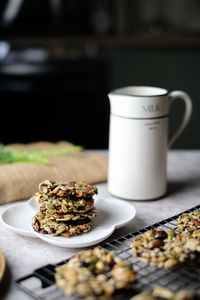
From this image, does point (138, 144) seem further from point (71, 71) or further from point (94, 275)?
point (71, 71)

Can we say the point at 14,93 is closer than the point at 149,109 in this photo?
No

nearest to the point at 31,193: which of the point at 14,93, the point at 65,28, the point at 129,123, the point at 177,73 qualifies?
the point at 129,123

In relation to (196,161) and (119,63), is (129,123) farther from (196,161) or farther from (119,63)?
(119,63)

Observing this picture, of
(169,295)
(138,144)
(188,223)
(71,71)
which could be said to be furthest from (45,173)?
(71,71)

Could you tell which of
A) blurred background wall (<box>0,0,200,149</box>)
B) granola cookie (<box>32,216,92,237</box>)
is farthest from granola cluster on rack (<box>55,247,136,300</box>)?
blurred background wall (<box>0,0,200,149</box>)

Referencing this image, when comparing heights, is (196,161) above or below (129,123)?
below

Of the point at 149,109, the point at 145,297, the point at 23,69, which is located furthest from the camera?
the point at 23,69

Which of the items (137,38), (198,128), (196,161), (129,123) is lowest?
(198,128)
